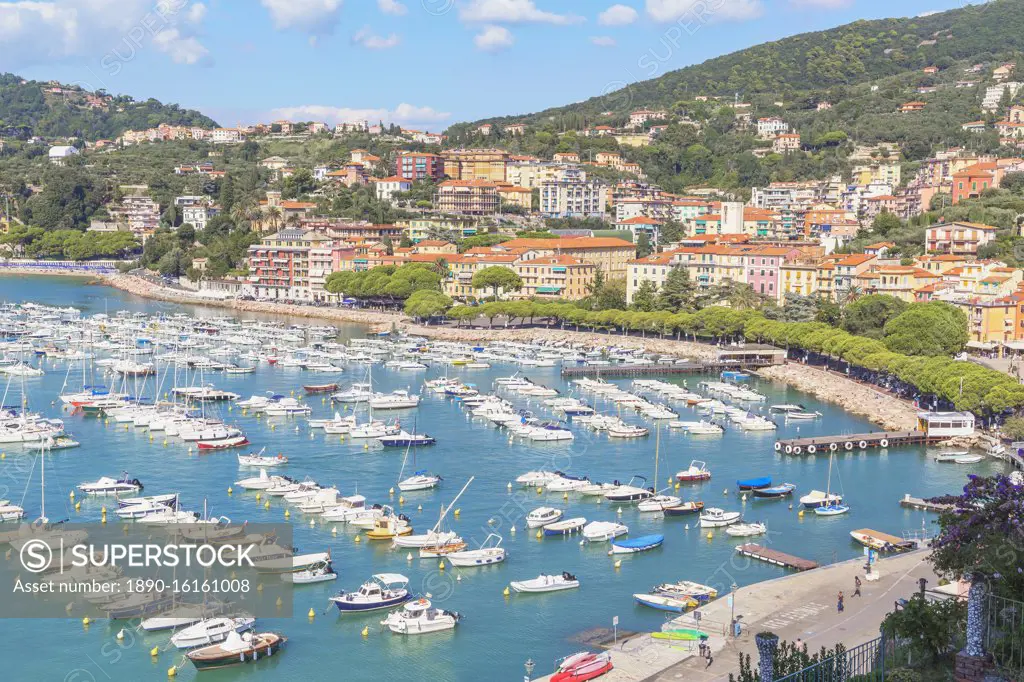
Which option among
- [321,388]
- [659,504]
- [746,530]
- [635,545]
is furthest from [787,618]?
[321,388]

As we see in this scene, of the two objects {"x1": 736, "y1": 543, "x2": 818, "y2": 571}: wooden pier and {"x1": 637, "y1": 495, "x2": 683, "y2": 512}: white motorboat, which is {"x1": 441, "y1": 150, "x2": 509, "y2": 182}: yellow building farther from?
{"x1": 736, "y1": 543, "x2": 818, "y2": 571}: wooden pier

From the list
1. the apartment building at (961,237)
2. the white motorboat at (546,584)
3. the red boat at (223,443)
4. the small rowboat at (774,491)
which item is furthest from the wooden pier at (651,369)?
the white motorboat at (546,584)

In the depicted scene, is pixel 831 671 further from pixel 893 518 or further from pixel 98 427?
pixel 98 427

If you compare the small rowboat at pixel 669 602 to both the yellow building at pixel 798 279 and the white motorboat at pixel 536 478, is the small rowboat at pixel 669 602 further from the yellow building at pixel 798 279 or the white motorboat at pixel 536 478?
the yellow building at pixel 798 279

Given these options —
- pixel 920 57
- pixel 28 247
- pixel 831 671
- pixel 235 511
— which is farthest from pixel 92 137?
pixel 831 671

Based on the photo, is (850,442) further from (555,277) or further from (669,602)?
(555,277)

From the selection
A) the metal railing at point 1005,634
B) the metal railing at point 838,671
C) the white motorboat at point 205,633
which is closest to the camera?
the metal railing at point 1005,634
